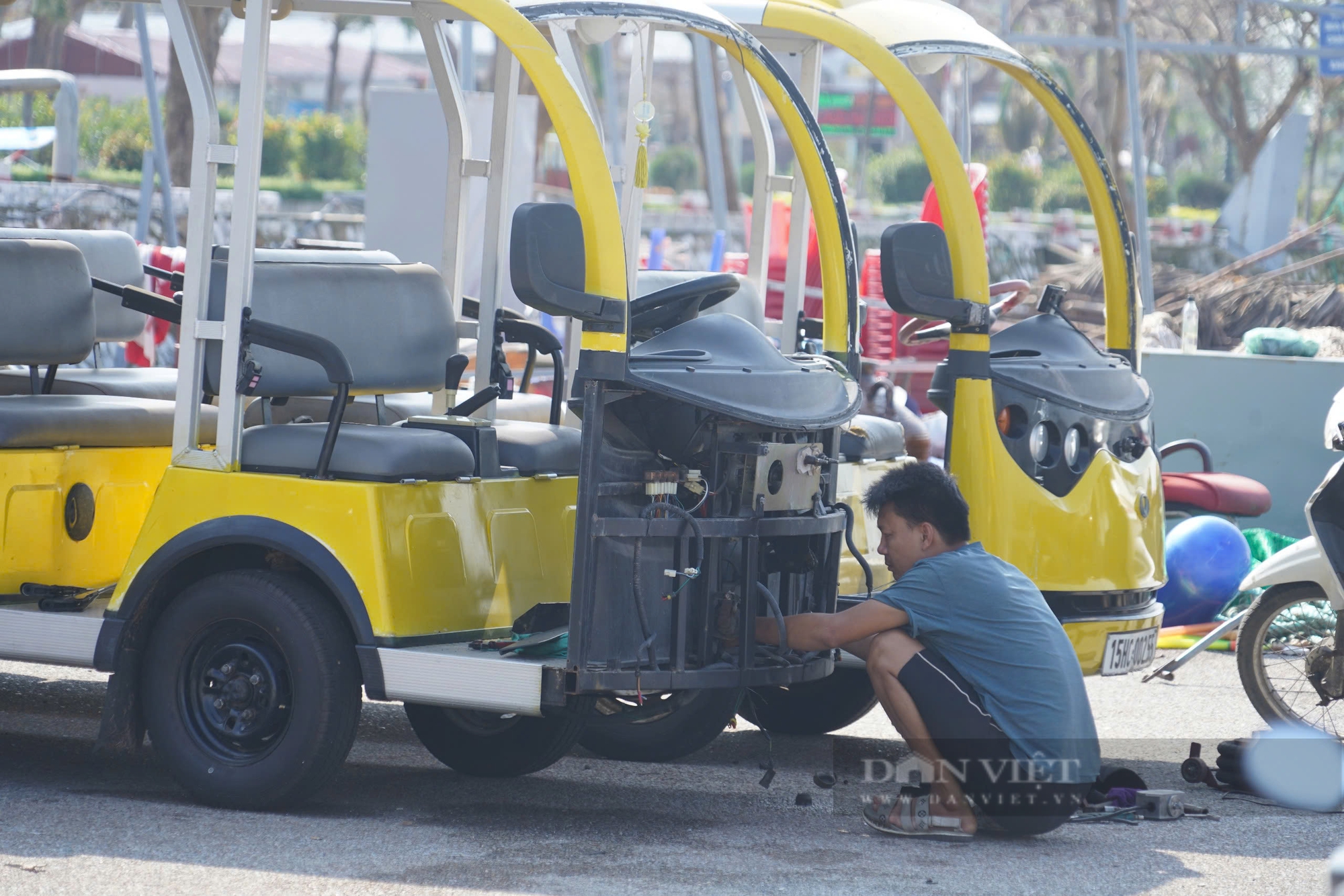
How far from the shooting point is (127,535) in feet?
20.4

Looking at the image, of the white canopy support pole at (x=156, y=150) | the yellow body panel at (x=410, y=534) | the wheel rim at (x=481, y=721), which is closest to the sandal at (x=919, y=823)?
the yellow body panel at (x=410, y=534)

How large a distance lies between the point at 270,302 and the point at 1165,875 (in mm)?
3143

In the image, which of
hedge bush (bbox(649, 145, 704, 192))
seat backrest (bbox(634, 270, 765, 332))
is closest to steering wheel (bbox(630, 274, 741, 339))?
seat backrest (bbox(634, 270, 765, 332))

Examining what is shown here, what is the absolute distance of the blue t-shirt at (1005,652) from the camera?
515 cm

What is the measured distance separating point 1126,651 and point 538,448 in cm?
208

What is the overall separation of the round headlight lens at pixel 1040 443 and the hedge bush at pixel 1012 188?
46.3m

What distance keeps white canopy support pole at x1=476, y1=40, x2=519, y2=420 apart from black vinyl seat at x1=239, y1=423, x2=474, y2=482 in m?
0.87

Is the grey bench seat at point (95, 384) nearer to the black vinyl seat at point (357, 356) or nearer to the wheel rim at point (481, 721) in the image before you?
the black vinyl seat at point (357, 356)

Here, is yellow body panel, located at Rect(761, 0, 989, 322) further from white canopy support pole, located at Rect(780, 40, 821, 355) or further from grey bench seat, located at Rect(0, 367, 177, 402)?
grey bench seat, located at Rect(0, 367, 177, 402)

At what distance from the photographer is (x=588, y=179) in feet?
16.0

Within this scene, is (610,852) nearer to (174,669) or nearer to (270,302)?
(174,669)

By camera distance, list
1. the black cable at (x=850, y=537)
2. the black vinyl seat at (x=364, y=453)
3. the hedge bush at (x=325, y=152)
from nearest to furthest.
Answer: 1. the black vinyl seat at (x=364, y=453)
2. the black cable at (x=850, y=537)
3. the hedge bush at (x=325, y=152)

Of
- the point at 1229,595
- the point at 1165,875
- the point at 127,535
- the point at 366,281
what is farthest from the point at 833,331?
the point at 1229,595

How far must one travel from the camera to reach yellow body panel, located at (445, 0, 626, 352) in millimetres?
4879
